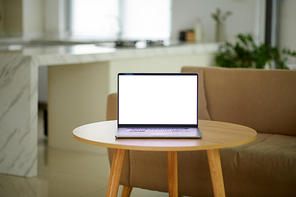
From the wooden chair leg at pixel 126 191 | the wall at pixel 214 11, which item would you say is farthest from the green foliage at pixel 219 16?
the wooden chair leg at pixel 126 191

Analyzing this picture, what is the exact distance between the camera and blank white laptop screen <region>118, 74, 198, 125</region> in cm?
163

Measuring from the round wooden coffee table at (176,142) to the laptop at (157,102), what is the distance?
8 cm

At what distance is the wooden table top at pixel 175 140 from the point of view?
4.54 feet

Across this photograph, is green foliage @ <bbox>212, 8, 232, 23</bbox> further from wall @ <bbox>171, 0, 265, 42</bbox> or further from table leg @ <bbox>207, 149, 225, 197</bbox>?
table leg @ <bbox>207, 149, 225, 197</bbox>

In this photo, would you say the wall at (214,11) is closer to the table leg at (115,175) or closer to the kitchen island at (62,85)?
the kitchen island at (62,85)

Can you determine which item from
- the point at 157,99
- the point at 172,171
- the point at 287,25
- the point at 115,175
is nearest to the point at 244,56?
the point at 287,25

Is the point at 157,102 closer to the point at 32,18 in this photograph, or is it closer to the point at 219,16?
the point at 219,16

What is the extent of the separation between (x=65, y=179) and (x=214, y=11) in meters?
3.90

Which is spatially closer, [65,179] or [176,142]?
[176,142]

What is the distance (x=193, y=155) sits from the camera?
7.13ft

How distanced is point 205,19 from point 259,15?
0.75 m

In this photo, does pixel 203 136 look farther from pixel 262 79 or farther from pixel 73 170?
pixel 73 170

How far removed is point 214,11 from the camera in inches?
234

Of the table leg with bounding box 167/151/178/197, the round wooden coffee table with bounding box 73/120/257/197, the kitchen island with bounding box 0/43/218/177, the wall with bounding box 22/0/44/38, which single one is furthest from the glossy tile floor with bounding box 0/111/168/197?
the wall with bounding box 22/0/44/38
